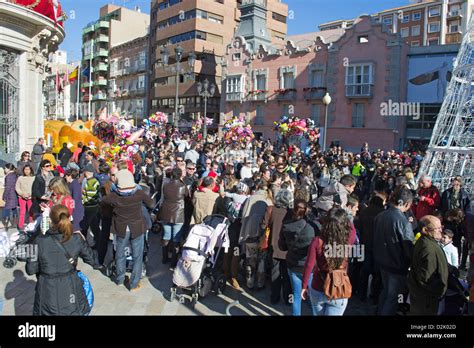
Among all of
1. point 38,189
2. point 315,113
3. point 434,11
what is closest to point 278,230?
point 38,189

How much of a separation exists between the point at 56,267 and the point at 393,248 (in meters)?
3.67

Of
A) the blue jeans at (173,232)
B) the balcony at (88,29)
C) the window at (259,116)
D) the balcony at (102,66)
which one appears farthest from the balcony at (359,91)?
the balcony at (88,29)

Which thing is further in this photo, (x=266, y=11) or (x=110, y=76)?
(x=110, y=76)

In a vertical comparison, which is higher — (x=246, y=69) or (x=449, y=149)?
(x=246, y=69)

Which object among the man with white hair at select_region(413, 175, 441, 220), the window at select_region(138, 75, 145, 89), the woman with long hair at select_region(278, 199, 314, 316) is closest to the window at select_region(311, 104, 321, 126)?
the man with white hair at select_region(413, 175, 441, 220)

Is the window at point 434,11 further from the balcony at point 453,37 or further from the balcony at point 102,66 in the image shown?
the balcony at point 102,66

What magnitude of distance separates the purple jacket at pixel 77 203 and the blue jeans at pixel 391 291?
4.83 metres

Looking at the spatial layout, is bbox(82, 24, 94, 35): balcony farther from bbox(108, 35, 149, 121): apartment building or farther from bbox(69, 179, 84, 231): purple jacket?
bbox(69, 179, 84, 231): purple jacket

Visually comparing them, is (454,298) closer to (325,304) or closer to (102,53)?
(325,304)

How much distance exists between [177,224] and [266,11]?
37.3m

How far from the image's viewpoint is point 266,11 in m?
39.4

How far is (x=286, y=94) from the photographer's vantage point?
32.9 meters
